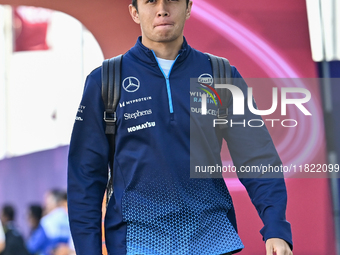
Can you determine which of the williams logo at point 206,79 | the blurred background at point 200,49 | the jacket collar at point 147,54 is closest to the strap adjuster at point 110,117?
the jacket collar at point 147,54

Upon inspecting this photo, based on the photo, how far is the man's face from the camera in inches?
71.2

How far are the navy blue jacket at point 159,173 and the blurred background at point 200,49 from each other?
1866 millimetres

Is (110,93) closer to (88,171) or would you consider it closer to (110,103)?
(110,103)

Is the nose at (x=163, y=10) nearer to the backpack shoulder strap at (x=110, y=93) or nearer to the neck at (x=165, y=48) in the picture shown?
the neck at (x=165, y=48)

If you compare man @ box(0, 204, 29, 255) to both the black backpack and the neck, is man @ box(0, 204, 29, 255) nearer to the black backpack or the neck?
the black backpack

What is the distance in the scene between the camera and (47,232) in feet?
11.7

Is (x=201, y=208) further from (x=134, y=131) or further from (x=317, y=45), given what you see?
(x=317, y=45)

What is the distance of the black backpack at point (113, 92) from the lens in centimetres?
175

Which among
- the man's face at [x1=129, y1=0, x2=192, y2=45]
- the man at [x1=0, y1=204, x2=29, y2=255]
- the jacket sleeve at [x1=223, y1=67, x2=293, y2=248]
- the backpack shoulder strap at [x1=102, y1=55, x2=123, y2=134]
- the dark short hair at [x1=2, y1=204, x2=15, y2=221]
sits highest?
the man's face at [x1=129, y1=0, x2=192, y2=45]

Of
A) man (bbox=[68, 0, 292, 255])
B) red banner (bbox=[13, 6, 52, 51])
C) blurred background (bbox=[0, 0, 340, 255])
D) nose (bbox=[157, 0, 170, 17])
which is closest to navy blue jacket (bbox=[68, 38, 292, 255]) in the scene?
man (bbox=[68, 0, 292, 255])

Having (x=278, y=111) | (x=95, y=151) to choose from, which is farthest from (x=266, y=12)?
(x=95, y=151)

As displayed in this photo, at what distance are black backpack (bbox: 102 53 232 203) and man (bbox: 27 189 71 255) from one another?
1.94m

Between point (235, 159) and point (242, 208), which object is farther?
point (242, 208)

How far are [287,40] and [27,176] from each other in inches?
92.4
